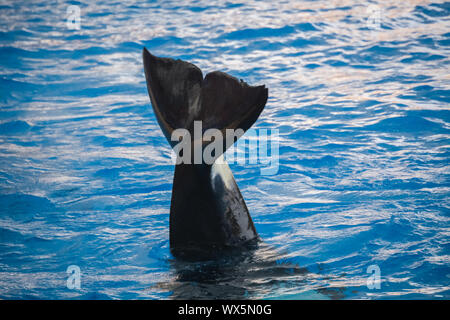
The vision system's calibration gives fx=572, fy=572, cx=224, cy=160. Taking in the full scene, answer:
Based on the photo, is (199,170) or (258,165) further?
(258,165)

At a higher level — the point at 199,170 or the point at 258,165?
the point at 258,165

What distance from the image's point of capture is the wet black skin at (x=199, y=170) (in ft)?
10.7

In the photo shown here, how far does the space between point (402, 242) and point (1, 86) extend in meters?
6.54

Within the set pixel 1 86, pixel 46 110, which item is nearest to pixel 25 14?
pixel 1 86

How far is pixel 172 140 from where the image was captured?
3.20 m

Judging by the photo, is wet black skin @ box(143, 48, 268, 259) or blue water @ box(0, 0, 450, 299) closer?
wet black skin @ box(143, 48, 268, 259)

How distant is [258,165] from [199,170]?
2845mm

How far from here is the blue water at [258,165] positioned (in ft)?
12.7

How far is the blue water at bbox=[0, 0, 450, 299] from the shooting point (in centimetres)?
386

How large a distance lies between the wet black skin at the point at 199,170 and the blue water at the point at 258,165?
164 millimetres

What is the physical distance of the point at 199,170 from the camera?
327 cm

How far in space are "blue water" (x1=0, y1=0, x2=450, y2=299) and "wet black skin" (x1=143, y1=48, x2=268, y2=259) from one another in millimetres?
164

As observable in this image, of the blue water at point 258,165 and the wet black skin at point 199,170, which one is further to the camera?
the blue water at point 258,165
